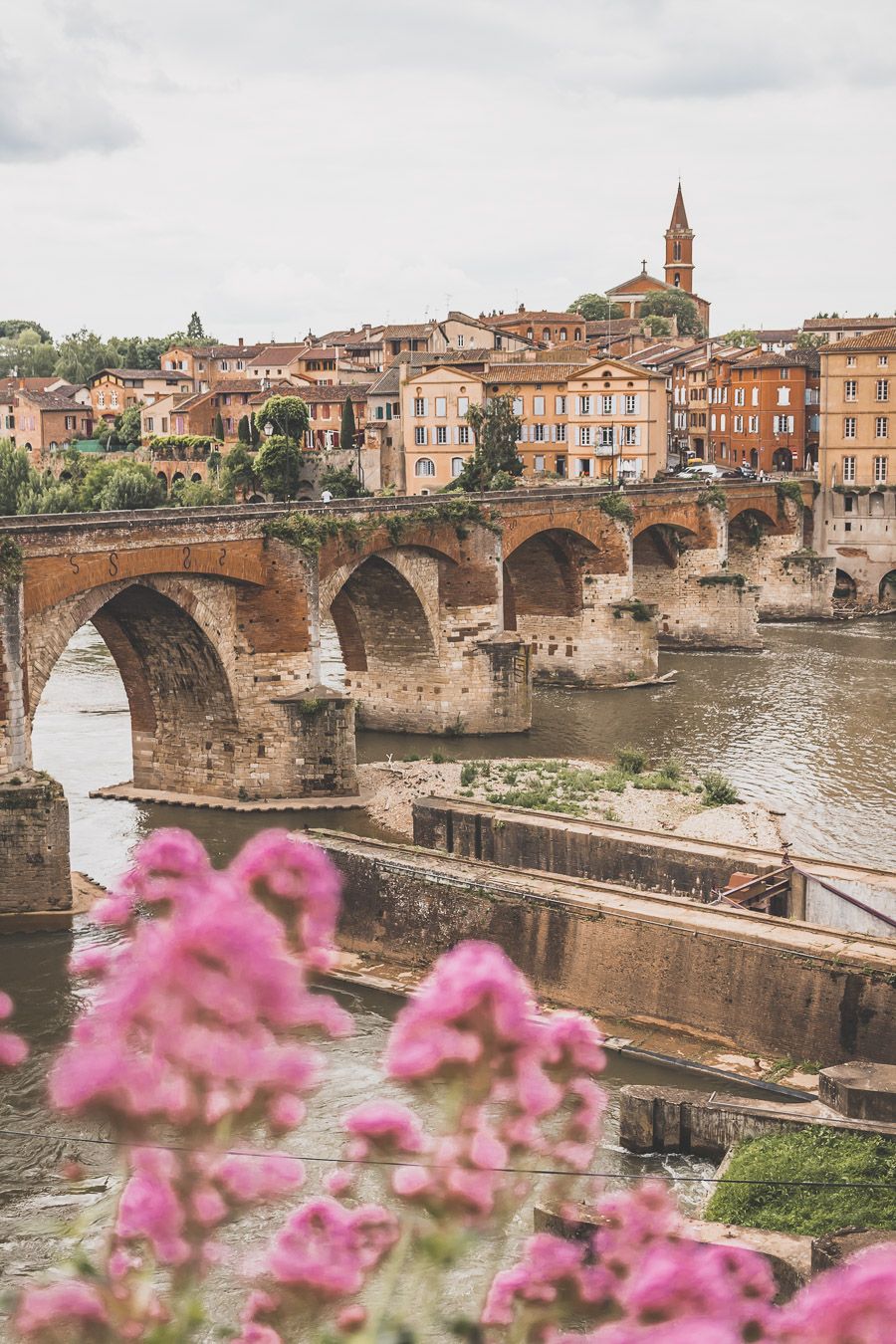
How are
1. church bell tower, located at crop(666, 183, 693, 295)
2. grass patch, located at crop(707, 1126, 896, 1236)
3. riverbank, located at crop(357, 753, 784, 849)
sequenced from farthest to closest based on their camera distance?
church bell tower, located at crop(666, 183, 693, 295), riverbank, located at crop(357, 753, 784, 849), grass patch, located at crop(707, 1126, 896, 1236)

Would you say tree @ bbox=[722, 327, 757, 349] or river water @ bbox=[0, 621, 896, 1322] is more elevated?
tree @ bbox=[722, 327, 757, 349]

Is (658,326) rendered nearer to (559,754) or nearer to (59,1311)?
(559,754)

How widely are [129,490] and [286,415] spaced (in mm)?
11254

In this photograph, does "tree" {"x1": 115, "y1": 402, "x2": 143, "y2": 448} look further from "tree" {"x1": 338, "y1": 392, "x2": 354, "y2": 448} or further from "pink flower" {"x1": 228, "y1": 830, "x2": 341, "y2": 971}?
"pink flower" {"x1": 228, "y1": 830, "x2": 341, "y2": 971}

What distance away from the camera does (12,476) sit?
7269 cm

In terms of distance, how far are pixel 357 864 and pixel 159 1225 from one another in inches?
796

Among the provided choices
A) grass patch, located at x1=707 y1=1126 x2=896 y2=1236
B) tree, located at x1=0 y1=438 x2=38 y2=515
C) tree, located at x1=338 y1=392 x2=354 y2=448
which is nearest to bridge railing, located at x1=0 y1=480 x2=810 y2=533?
grass patch, located at x1=707 y1=1126 x2=896 y2=1236

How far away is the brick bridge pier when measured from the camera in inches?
1072

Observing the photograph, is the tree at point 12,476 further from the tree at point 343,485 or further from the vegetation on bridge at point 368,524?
the vegetation on bridge at point 368,524

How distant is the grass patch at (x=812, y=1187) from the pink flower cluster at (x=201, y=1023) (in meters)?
11.5

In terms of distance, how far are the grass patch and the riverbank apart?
41.6 feet

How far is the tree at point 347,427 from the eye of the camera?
79000 millimetres

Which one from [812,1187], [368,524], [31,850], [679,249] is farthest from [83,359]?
[812,1187]

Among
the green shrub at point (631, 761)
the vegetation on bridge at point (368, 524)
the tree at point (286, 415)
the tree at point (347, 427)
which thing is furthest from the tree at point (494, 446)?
the green shrub at point (631, 761)
